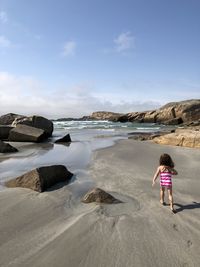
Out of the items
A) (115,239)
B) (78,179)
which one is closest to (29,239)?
(115,239)

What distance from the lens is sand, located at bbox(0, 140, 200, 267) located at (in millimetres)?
3637

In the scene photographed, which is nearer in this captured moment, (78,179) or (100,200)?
(100,200)

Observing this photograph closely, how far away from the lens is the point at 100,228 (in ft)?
14.9

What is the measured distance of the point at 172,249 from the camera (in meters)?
3.88

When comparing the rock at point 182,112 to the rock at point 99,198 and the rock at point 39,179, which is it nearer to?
the rock at point 39,179

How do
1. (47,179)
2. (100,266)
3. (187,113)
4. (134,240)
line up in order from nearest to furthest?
(100,266) → (134,240) → (47,179) → (187,113)

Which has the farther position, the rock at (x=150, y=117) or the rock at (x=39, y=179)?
the rock at (x=150, y=117)

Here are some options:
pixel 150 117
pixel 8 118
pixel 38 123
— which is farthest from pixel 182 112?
pixel 38 123

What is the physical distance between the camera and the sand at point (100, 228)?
3637 mm

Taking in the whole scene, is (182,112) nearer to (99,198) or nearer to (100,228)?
(99,198)

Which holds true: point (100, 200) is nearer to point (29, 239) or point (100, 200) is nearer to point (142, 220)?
point (142, 220)

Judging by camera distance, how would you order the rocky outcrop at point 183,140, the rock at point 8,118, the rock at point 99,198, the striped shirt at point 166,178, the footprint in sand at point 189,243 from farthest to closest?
the rock at point 8,118 → the rocky outcrop at point 183,140 → the striped shirt at point 166,178 → the rock at point 99,198 → the footprint in sand at point 189,243

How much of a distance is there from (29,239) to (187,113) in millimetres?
69020

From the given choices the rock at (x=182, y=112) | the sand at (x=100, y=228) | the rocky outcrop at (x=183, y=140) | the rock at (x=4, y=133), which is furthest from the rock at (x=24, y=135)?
the rock at (x=182, y=112)
